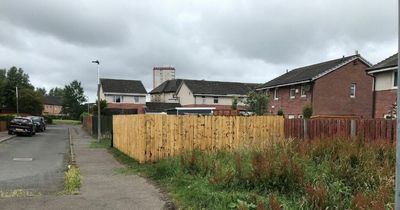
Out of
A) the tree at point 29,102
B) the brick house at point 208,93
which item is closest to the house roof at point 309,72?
the brick house at point 208,93

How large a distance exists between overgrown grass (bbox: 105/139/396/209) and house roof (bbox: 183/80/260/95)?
180 feet

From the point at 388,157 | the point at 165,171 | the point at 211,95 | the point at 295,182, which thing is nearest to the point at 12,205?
the point at 165,171

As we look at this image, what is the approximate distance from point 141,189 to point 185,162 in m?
1.45

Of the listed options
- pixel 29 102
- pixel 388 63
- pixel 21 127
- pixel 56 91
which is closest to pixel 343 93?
pixel 388 63

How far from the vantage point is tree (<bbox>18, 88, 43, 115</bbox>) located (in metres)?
79.6

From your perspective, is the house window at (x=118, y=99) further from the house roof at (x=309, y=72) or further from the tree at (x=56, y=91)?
the tree at (x=56, y=91)

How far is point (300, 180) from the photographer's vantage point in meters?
7.56

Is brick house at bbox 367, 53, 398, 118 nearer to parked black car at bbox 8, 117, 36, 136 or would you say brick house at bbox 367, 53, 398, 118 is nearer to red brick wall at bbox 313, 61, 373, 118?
red brick wall at bbox 313, 61, 373, 118

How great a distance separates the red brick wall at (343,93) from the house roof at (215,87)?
88.5ft

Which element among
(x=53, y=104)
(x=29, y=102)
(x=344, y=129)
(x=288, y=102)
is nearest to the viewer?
(x=344, y=129)

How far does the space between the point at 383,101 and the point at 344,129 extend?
1402cm

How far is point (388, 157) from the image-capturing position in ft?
29.2

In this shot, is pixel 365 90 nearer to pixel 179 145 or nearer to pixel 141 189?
pixel 179 145

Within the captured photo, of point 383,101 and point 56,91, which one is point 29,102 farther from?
point 56,91
